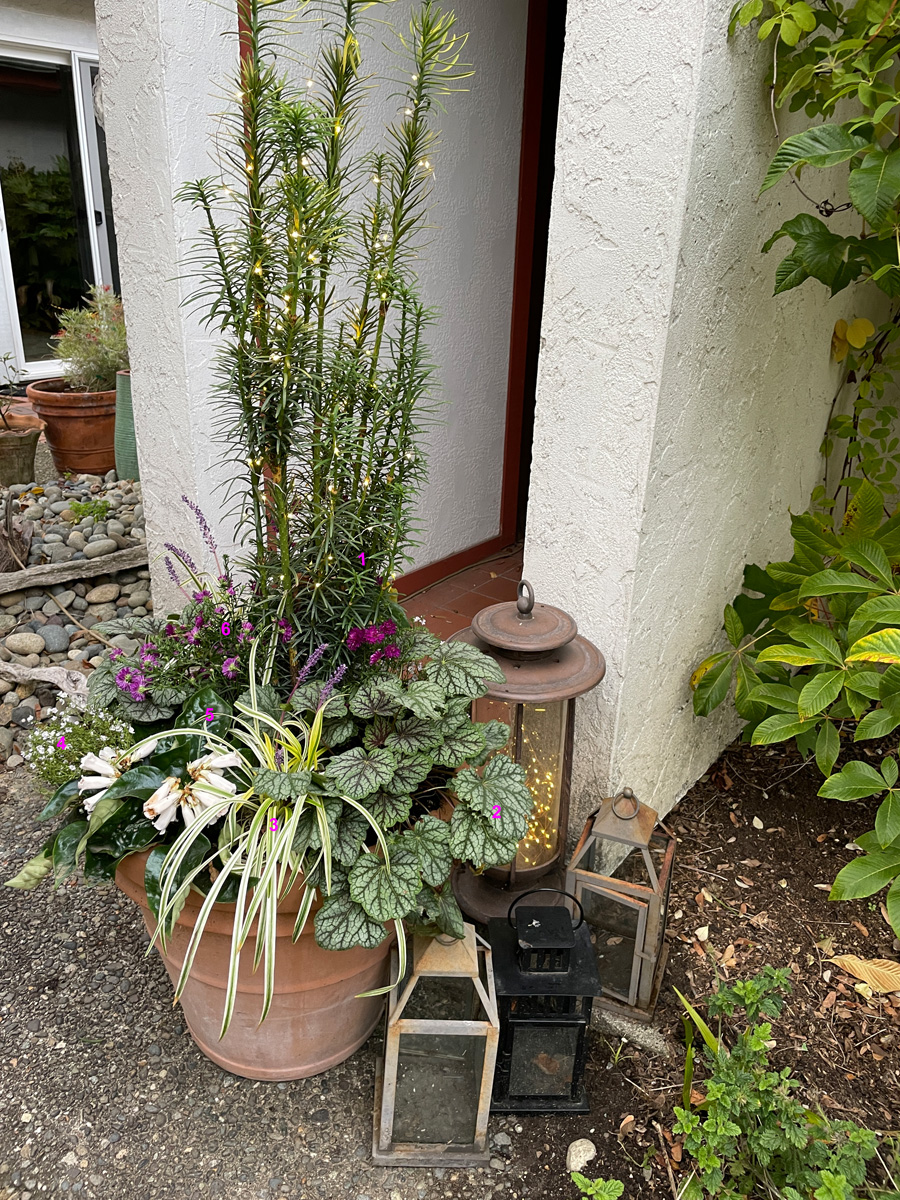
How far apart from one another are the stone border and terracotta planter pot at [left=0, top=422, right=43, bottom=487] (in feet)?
4.50

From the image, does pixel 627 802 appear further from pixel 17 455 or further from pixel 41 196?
pixel 41 196

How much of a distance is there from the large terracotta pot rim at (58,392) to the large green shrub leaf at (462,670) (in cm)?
345

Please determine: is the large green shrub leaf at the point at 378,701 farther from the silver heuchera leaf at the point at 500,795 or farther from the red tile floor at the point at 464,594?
the red tile floor at the point at 464,594

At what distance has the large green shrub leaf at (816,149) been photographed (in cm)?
156

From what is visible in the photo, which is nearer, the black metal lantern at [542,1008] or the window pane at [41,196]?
the black metal lantern at [542,1008]

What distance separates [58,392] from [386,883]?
4059mm

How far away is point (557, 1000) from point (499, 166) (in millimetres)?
2962

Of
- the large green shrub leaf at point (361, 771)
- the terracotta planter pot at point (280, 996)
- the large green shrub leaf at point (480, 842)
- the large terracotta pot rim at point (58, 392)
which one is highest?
the large terracotta pot rim at point (58, 392)

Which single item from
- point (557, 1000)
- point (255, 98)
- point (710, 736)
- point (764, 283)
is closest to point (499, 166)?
point (764, 283)

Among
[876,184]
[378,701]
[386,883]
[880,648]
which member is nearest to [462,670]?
[378,701]

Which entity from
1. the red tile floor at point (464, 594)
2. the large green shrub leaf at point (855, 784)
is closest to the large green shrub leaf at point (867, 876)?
the large green shrub leaf at point (855, 784)

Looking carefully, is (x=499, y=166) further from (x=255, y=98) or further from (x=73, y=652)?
(x=73, y=652)

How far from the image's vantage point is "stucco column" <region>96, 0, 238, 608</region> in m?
2.17

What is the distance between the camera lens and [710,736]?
8.80 feet
